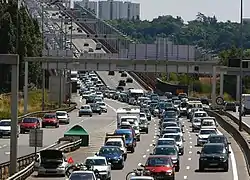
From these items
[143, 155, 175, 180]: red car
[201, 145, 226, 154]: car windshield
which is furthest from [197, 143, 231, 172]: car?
[143, 155, 175, 180]: red car

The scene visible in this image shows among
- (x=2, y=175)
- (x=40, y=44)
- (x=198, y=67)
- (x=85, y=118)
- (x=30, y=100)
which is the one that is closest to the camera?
(x=2, y=175)

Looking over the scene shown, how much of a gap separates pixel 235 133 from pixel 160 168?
2861 cm

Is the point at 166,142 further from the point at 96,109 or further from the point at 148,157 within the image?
the point at 96,109

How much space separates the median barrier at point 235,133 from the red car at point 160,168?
6.87 m

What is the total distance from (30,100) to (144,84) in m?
65.2

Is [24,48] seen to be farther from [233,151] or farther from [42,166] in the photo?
[42,166]

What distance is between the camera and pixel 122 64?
9981cm

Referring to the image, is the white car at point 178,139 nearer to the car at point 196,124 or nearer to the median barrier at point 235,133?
the median barrier at point 235,133

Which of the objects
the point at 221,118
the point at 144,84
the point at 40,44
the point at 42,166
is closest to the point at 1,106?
the point at 221,118

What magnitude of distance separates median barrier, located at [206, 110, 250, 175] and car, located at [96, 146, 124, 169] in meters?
6.17

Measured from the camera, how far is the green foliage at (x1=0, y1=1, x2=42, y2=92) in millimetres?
118312

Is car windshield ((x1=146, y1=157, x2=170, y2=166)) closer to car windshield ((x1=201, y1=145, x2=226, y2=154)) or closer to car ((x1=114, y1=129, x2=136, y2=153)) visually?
car windshield ((x1=201, y1=145, x2=226, y2=154))

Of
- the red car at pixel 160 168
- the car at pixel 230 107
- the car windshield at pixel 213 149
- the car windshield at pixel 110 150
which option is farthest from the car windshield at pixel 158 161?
the car at pixel 230 107

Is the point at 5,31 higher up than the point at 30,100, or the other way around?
the point at 5,31
